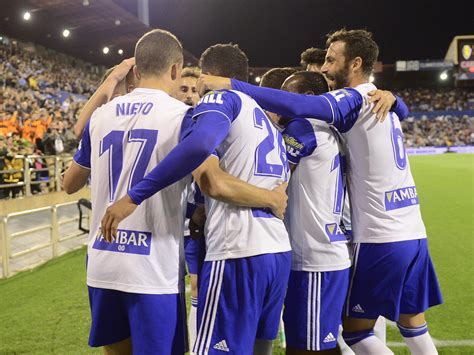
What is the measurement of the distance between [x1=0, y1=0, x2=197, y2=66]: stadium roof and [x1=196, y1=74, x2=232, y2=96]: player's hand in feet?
80.2

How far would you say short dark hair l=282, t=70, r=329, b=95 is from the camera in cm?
271

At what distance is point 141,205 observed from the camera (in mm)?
2221

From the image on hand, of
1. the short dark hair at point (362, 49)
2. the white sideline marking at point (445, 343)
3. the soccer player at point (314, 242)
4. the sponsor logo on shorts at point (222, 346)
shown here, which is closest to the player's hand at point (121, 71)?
the soccer player at point (314, 242)

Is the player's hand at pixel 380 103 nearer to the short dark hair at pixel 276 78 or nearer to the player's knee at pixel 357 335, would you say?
the short dark hair at pixel 276 78

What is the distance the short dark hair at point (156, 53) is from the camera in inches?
90.2

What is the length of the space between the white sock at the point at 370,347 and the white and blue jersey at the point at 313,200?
1.57ft

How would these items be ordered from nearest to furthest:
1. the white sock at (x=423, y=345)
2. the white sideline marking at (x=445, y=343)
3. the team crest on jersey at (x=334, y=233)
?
1. the team crest on jersey at (x=334, y=233)
2. the white sock at (x=423, y=345)
3. the white sideline marking at (x=445, y=343)

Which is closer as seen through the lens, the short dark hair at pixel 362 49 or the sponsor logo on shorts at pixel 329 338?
the sponsor logo on shorts at pixel 329 338

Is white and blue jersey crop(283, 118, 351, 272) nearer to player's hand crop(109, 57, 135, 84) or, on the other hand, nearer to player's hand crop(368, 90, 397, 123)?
player's hand crop(368, 90, 397, 123)

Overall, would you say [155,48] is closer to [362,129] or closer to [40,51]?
[362,129]

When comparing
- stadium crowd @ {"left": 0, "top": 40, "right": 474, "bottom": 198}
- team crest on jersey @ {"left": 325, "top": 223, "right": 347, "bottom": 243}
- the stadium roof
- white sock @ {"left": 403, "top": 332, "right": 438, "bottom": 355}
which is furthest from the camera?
the stadium roof

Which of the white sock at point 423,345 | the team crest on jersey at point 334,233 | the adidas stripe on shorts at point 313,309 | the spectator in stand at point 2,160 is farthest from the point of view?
the spectator in stand at point 2,160

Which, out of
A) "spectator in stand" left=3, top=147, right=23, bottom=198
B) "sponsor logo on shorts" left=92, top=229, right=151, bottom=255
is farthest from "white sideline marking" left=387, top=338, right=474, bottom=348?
"spectator in stand" left=3, top=147, right=23, bottom=198

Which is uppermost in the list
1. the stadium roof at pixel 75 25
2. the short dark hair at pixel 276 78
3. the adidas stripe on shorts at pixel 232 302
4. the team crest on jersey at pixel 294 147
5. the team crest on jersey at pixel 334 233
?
the stadium roof at pixel 75 25
